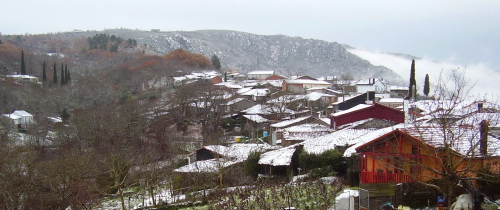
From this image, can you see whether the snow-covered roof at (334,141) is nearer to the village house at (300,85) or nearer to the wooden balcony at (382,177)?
the wooden balcony at (382,177)

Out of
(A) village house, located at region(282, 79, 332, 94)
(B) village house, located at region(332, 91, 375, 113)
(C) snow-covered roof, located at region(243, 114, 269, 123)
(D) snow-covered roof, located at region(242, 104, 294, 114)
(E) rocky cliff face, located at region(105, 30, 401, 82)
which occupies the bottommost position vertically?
(C) snow-covered roof, located at region(243, 114, 269, 123)

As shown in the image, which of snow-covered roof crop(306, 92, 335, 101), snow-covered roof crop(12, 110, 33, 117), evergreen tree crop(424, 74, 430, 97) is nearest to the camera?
snow-covered roof crop(12, 110, 33, 117)

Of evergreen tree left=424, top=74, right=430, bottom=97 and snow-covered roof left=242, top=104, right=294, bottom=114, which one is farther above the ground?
evergreen tree left=424, top=74, right=430, bottom=97

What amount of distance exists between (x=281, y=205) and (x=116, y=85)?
52.2 metres

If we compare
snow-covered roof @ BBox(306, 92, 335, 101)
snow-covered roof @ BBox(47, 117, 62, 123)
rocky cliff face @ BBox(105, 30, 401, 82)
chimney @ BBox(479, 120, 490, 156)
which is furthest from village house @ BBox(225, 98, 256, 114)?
rocky cliff face @ BBox(105, 30, 401, 82)

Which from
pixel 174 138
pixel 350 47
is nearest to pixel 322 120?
pixel 174 138

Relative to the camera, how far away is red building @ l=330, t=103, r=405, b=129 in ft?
76.8

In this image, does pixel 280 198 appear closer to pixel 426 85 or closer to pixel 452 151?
pixel 452 151

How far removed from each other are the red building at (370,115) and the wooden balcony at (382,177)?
984 centimetres

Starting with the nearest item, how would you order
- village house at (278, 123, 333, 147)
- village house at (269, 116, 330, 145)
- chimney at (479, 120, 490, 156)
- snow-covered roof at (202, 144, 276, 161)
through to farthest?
chimney at (479, 120, 490, 156), snow-covered roof at (202, 144, 276, 161), village house at (278, 123, 333, 147), village house at (269, 116, 330, 145)

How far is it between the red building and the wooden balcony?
32.3 feet

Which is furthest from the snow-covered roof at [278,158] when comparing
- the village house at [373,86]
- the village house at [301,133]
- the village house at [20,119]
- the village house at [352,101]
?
the village house at [373,86]

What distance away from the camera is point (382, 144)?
45.6 ft

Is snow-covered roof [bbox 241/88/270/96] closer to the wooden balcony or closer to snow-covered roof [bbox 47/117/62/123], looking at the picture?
snow-covered roof [bbox 47/117/62/123]
